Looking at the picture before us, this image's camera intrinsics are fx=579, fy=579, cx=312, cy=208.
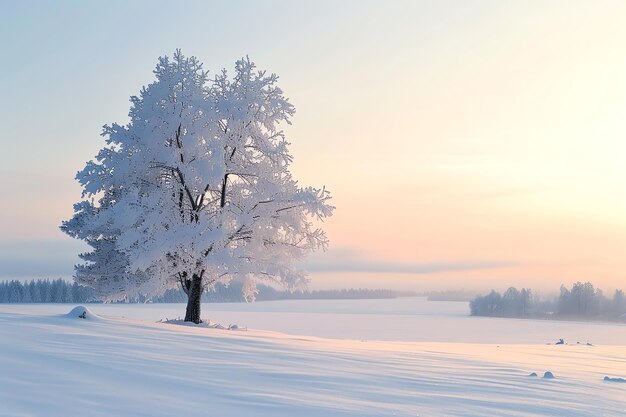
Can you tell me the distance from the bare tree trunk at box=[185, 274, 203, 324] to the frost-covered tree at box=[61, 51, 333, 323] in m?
0.03

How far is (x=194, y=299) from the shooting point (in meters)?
20.0

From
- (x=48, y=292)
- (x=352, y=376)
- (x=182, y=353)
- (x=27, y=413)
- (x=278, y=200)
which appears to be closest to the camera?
(x=27, y=413)

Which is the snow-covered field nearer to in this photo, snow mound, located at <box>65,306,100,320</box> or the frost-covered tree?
snow mound, located at <box>65,306,100,320</box>

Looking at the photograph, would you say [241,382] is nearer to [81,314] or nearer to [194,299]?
[81,314]

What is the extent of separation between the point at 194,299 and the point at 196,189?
382 cm

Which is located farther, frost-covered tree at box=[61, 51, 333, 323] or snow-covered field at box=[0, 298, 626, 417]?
frost-covered tree at box=[61, 51, 333, 323]

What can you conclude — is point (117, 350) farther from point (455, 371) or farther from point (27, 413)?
point (455, 371)

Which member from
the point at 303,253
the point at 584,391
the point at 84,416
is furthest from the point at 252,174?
the point at 84,416

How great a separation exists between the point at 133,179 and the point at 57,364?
Answer: 14665 mm

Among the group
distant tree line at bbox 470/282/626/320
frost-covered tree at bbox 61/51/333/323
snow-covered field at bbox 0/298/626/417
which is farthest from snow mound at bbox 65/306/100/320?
distant tree line at bbox 470/282/626/320

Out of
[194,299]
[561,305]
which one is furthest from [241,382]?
[561,305]

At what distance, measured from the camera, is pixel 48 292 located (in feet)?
415

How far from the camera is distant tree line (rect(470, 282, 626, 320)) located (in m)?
115

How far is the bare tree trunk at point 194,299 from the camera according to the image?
1991cm
